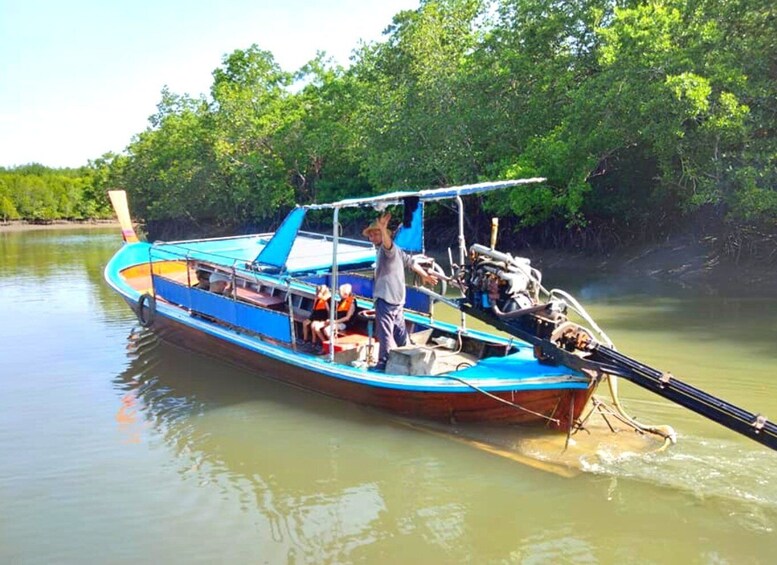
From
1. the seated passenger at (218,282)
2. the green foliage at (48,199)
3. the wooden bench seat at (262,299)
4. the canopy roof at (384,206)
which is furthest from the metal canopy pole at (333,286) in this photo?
the green foliage at (48,199)

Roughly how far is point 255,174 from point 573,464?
1057 inches

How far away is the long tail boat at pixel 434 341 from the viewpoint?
5344mm

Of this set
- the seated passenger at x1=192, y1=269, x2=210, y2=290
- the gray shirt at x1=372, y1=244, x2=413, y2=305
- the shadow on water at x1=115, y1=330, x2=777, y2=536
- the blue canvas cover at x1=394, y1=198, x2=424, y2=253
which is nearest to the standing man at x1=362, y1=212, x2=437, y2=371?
the gray shirt at x1=372, y1=244, x2=413, y2=305

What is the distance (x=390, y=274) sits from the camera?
20.8ft

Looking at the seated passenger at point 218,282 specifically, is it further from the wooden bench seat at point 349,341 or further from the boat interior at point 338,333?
the wooden bench seat at point 349,341

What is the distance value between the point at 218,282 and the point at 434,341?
→ 147 inches

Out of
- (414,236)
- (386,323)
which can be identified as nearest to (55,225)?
(414,236)

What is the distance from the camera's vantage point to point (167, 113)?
1500 inches

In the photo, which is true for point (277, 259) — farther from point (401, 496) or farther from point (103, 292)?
point (103, 292)

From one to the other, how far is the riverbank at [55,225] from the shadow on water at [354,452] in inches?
2580

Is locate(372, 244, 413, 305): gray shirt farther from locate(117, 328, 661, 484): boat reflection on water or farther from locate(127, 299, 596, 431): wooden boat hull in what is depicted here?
locate(117, 328, 661, 484): boat reflection on water

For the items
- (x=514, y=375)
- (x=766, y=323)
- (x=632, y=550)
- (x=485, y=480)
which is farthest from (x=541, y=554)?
(x=766, y=323)

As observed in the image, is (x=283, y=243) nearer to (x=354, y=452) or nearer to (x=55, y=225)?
(x=354, y=452)

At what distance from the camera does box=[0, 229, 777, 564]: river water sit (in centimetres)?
437
